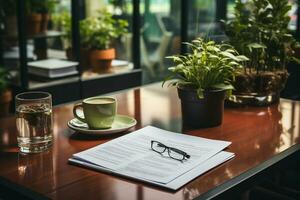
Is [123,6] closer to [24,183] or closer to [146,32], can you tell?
[146,32]

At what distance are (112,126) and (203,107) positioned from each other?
30 centimetres

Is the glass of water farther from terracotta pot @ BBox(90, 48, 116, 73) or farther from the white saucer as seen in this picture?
terracotta pot @ BBox(90, 48, 116, 73)

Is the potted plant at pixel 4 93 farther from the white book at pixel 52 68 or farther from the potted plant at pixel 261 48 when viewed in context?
the potted plant at pixel 261 48

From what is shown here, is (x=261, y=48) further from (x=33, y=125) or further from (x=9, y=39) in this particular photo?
(x=9, y=39)

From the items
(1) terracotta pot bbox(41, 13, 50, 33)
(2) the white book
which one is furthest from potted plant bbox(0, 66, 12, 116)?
(1) terracotta pot bbox(41, 13, 50, 33)

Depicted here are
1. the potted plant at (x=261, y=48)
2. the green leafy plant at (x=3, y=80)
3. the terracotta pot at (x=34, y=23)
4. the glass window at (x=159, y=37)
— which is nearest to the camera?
the potted plant at (x=261, y=48)

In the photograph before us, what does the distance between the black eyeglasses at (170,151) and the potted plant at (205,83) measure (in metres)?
0.26

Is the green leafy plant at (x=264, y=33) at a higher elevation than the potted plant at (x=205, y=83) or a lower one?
higher

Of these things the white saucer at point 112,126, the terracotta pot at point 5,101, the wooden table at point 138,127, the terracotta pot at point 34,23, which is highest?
the terracotta pot at point 34,23

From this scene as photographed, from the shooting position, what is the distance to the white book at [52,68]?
11.1 feet

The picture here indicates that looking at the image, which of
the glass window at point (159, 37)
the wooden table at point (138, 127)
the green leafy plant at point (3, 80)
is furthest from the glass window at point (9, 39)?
the wooden table at point (138, 127)

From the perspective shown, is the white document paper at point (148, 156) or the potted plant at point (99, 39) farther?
the potted plant at point (99, 39)

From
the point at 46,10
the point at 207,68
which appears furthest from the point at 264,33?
the point at 46,10

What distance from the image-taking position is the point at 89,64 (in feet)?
12.4
